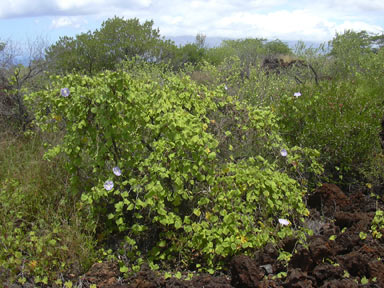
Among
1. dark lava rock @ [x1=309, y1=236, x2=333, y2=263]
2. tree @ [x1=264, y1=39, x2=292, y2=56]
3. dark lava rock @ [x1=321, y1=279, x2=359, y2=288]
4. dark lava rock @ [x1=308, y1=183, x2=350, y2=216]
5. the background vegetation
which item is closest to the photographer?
dark lava rock @ [x1=321, y1=279, x2=359, y2=288]

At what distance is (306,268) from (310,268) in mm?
41

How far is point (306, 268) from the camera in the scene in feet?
9.05

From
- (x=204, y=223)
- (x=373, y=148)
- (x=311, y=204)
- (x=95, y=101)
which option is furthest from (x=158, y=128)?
(x=373, y=148)

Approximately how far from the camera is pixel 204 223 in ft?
9.48

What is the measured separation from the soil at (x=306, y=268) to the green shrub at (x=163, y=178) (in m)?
0.14

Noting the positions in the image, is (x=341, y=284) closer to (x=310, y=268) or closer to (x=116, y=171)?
(x=310, y=268)

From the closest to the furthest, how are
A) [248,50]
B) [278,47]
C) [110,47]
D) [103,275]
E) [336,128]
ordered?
[103,275], [336,128], [110,47], [248,50], [278,47]

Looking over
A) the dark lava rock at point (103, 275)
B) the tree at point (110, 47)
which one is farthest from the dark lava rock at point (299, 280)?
the tree at point (110, 47)

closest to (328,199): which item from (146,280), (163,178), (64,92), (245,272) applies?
(245,272)

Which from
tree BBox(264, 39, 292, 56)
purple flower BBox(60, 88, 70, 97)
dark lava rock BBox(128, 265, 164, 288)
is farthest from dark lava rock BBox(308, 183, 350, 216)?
tree BBox(264, 39, 292, 56)

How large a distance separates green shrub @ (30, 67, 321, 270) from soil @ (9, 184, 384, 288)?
14 centimetres

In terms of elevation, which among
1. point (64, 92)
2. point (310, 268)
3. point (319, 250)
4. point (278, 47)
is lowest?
point (310, 268)

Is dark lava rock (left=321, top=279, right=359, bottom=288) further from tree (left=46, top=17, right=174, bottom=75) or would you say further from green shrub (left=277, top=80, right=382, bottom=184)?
tree (left=46, top=17, right=174, bottom=75)

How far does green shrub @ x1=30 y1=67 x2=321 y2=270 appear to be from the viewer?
114 inches
